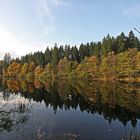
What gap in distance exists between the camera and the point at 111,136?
24625 millimetres

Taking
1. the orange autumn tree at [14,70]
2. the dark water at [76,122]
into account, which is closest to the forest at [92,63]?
the orange autumn tree at [14,70]

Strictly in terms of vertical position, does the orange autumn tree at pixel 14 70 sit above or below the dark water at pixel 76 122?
above

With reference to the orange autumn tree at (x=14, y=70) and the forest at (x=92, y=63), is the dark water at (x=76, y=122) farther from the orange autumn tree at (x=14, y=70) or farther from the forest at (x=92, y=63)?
the orange autumn tree at (x=14, y=70)

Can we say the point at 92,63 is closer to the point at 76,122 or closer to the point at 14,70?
the point at 14,70

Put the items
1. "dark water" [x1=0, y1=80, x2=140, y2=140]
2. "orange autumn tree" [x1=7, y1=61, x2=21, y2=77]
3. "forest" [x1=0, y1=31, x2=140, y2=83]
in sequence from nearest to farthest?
"dark water" [x1=0, y1=80, x2=140, y2=140] → "forest" [x1=0, y1=31, x2=140, y2=83] → "orange autumn tree" [x1=7, y1=61, x2=21, y2=77]

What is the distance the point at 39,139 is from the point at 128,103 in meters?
23.0

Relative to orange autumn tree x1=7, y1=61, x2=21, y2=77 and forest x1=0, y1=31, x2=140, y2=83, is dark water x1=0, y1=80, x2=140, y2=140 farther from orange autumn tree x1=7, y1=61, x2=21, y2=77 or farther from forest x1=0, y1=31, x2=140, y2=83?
orange autumn tree x1=7, y1=61, x2=21, y2=77

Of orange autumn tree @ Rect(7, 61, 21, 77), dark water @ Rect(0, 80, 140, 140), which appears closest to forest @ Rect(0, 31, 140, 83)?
orange autumn tree @ Rect(7, 61, 21, 77)

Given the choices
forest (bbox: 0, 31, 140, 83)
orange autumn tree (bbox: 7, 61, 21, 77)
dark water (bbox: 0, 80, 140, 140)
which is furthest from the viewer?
orange autumn tree (bbox: 7, 61, 21, 77)

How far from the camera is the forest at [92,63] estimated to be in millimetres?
88750

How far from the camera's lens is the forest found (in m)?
88.8

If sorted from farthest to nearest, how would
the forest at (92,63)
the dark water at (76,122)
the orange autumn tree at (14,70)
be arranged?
1. the orange autumn tree at (14,70)
2. the forest at (92,63)
3. the dark water at (76,122)

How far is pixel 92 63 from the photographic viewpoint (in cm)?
10556

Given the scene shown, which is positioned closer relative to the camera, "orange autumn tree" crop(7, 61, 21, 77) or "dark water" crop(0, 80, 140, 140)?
"dark water" crop(0, 80, 140, 140)
